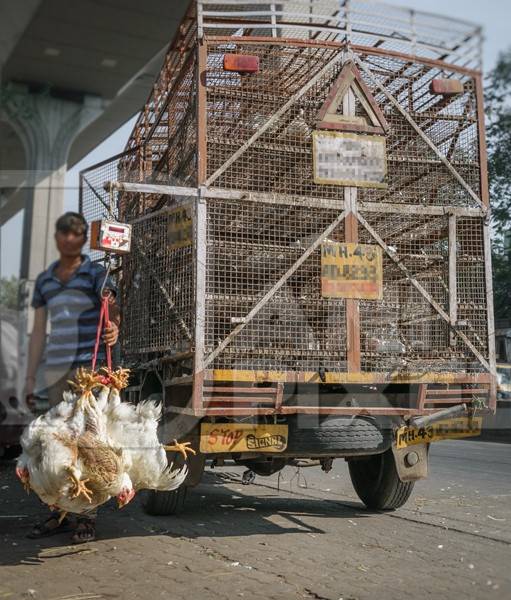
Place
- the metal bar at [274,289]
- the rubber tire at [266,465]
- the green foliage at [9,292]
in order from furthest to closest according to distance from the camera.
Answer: the rubber tire at [266,465]
the metal bar at [274,289]
the green foliage at [9,292]

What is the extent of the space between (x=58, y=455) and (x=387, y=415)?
2.49m

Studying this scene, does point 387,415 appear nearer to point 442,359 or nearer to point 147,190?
point 442,359

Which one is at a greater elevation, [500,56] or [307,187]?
[500,56]

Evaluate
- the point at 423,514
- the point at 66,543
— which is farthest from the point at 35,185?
the point at 423,514

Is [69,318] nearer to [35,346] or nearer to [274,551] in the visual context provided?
[35,346]

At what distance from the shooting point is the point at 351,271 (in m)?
5.70

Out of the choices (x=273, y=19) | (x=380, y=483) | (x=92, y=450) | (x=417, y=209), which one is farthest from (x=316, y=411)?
(x=273, y=19)

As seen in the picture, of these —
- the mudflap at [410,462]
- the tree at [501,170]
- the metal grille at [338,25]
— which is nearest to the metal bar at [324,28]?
the metal grille at [338,25]

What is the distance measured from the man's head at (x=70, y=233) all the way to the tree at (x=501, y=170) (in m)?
15.7

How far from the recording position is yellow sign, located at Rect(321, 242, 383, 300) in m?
5.65

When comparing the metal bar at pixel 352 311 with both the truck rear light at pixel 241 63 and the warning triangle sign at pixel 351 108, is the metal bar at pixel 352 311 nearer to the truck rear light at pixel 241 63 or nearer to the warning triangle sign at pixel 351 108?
the warning triangle sign at pixel 351 108

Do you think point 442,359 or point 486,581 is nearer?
point 486,581

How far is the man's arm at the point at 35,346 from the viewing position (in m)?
4.80

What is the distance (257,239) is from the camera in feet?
18.8
